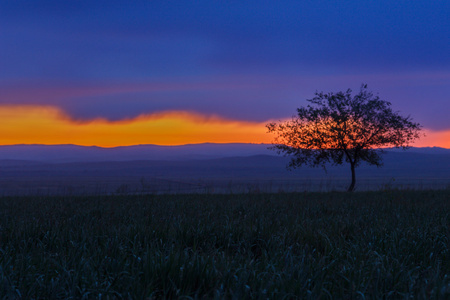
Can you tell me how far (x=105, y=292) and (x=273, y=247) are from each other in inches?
119

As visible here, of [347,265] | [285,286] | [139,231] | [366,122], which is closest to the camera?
[285,286]

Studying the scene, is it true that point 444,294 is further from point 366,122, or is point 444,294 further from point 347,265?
point 366,122

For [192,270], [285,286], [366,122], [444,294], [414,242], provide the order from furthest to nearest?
[366,122], [414,242], [192,270], [285,286], [444,294]

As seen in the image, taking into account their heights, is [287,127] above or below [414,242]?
above

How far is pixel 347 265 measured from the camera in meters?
4.98

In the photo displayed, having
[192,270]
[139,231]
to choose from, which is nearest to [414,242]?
[192,270]

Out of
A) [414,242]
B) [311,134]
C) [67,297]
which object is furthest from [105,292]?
[311,134]

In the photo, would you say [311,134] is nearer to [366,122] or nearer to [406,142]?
[366,122]

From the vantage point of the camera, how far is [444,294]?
3699 mm

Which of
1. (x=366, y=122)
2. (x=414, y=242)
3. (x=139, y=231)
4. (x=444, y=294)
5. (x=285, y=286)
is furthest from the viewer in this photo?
(x=366, y=122)

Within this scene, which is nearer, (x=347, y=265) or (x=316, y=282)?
(x=316, y=282)

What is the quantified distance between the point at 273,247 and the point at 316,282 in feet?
6.94

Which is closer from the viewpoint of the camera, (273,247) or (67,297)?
(67,297)

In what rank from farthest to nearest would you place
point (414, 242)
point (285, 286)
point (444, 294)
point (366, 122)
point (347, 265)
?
point (366, 122)
point (414, 242)
point (347, 265)
point (285, 286)
point (444, 294)
